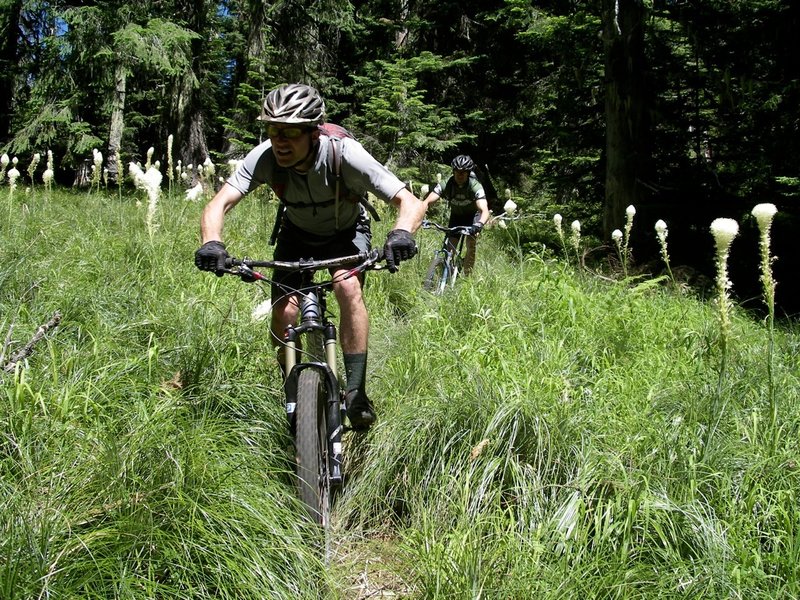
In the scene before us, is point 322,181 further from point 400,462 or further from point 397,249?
point 400,462

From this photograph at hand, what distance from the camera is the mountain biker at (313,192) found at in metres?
3.10

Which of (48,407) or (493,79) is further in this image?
(493,79)

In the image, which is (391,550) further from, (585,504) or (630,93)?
(630,93)

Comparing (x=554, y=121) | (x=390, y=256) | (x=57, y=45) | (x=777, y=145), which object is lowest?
(x=390, y=256)

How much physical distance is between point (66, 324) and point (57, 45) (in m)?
10.4

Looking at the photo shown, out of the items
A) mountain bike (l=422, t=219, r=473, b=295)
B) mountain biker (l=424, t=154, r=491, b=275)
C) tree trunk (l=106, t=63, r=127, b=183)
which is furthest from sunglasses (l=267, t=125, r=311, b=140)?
tree trunk (l=106, t=63, r=127, b=183)

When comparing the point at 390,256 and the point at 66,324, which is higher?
the point at 390,256

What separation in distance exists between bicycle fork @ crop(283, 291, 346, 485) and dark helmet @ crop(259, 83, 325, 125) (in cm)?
87

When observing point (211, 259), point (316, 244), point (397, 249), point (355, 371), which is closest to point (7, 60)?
point (316, 244)

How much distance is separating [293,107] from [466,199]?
5355 millimetres

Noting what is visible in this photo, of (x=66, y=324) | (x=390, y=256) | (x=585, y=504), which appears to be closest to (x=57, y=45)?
(x=66, y=324)

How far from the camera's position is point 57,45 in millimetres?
11625

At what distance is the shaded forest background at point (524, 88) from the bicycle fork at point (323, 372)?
5909 millimetres

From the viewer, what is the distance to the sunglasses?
3098 millimetres
